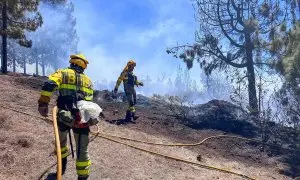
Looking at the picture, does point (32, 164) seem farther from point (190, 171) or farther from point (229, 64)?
point (229, 64)

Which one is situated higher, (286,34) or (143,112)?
(286,34)

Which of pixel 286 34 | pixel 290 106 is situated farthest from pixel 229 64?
pixel 290 106

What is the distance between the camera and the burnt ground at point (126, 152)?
6.34 meters

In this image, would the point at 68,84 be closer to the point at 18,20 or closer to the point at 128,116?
the point at 128,116

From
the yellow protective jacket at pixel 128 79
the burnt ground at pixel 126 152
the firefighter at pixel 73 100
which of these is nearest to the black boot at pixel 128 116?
the burnt ground at pixel 126 152

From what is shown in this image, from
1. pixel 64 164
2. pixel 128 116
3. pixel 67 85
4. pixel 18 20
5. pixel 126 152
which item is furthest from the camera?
pixel 18 20

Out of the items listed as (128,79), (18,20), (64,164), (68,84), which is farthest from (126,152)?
(18,20)

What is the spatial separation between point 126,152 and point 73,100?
8.97ft

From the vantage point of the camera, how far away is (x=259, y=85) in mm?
12820

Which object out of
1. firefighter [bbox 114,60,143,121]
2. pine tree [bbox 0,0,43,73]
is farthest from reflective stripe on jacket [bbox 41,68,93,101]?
pine tree [bbox 0,0,43,73]

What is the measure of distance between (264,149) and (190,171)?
434 cm

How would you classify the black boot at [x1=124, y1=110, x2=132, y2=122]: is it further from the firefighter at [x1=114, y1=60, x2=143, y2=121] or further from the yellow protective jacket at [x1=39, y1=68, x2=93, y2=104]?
the yellow protective jacket at [x1=39, y1=68, x2=93, y2=104]

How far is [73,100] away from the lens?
5.54 metres

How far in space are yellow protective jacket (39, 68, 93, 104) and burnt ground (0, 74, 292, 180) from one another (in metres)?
1.47
